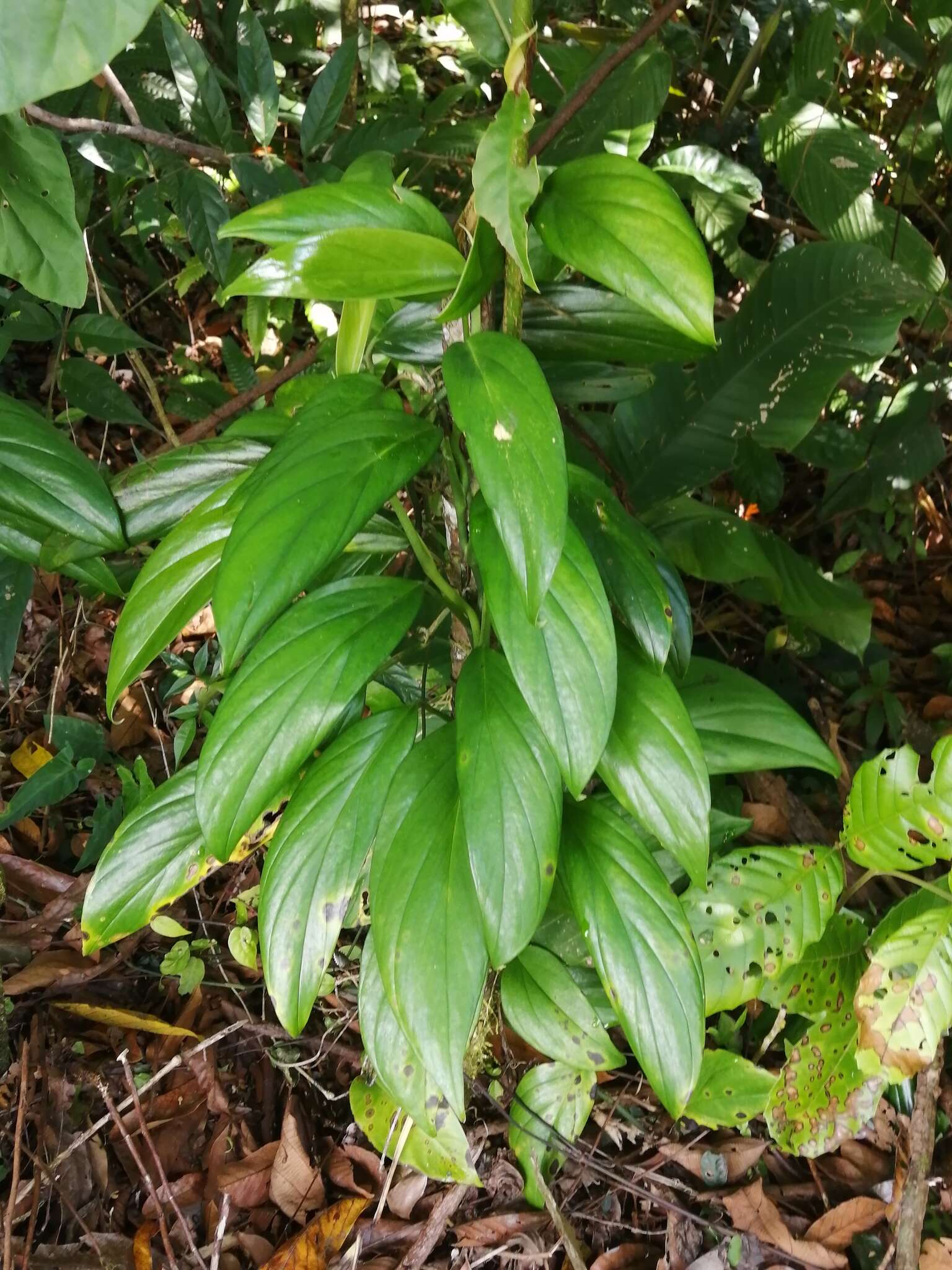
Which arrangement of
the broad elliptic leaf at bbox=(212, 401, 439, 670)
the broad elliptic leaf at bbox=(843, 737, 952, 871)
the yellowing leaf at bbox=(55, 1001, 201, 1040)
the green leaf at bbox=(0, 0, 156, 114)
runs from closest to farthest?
the green leaf at bbox=(0, 0, 156, 114)
the broad elliptic leaf at bbox=(212, 401, 439, 670)
the broad elliptic leaf at bbox=(843, 737, 952, 871)
the yellowing leaf at bbox=(55, 1001, 201, 1040)

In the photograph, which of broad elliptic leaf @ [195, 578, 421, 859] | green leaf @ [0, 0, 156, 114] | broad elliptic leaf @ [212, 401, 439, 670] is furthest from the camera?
broad elliptic leaf @ [195, 578, 421, 859]

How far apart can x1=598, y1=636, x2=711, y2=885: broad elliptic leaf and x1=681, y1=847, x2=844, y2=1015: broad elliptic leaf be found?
219mm

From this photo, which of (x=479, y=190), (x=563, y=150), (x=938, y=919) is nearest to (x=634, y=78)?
(x=563, y=150)

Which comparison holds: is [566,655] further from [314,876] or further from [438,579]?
[314,876]

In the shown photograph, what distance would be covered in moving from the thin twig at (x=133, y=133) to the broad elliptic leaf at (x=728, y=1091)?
1300mm

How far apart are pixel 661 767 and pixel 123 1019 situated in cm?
96

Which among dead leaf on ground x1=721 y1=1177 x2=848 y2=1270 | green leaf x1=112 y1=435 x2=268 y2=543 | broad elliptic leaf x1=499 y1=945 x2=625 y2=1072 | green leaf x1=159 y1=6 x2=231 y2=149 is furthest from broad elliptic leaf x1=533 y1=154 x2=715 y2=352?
dead leaf on ground x1=721 y1=1177 x2=848 y2=1270

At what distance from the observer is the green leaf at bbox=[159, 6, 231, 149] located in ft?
3.28

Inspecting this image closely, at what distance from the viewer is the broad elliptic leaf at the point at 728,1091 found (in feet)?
3.66

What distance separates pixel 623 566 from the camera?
2.43 ft

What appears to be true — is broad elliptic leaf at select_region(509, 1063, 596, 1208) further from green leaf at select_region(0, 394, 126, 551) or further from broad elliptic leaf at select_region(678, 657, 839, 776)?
green leaf at select_region(0, 394, 126, 551)

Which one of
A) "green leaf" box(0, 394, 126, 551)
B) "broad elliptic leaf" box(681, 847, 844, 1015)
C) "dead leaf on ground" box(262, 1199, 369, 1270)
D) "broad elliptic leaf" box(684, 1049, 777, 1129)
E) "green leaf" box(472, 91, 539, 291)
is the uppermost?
"green leaf" box(472, 91, 539, 291)

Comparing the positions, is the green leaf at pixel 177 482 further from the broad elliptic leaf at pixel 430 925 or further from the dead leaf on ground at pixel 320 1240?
the dead leaf on ground at pixel 320 1240

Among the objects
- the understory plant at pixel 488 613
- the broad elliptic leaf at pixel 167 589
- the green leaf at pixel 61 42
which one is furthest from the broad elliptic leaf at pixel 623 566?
the green leaf at pixel 61 42
